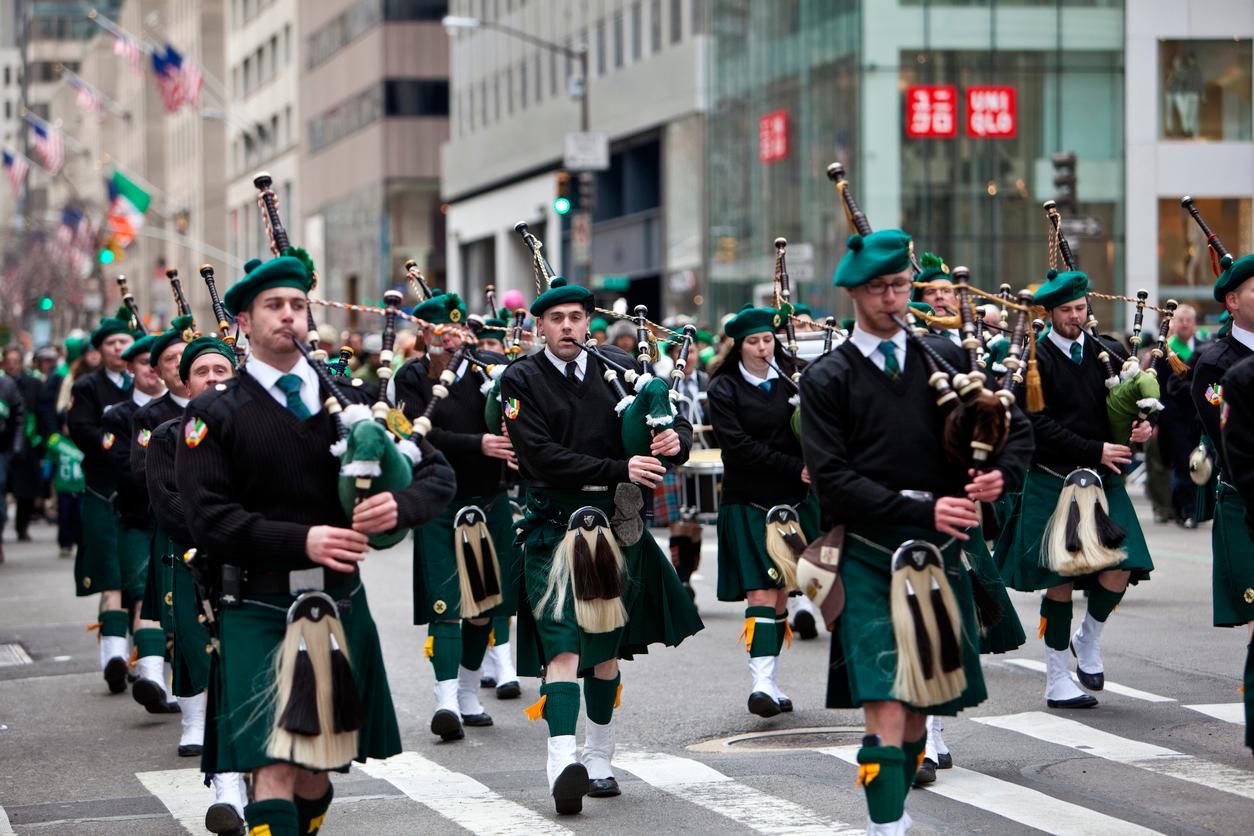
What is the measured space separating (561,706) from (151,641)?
3536 millimetres

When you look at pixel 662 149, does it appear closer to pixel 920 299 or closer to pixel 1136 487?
pixel 1136 487

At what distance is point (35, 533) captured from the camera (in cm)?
2595

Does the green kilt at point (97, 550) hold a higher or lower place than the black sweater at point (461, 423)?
lower

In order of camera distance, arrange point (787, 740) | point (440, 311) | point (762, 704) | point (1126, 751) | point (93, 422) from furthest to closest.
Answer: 1. point (93, 422)
2. point (440, 311)
3. point (762, 704)
4. point (787, 740)
5. point (1126, 751)

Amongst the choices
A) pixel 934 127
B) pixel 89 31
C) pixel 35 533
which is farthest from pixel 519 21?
pixel 89 31

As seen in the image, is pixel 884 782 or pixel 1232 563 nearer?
pixel 884 782

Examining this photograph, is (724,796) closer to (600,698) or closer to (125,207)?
(600,698)

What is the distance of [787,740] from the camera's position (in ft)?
32.0

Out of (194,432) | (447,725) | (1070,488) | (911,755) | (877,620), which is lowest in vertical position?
(447,725)

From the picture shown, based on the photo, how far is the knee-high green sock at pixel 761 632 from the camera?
1066cm

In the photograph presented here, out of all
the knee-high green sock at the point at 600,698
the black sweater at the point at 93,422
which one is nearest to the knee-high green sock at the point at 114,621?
the black sweater at the point at 93,422

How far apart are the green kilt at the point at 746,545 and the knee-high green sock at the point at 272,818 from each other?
493cm

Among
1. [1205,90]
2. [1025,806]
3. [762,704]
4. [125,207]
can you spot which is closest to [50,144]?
[125,207]

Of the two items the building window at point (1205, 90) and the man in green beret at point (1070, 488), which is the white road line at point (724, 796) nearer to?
the man in green beret at point (1070, 488)
